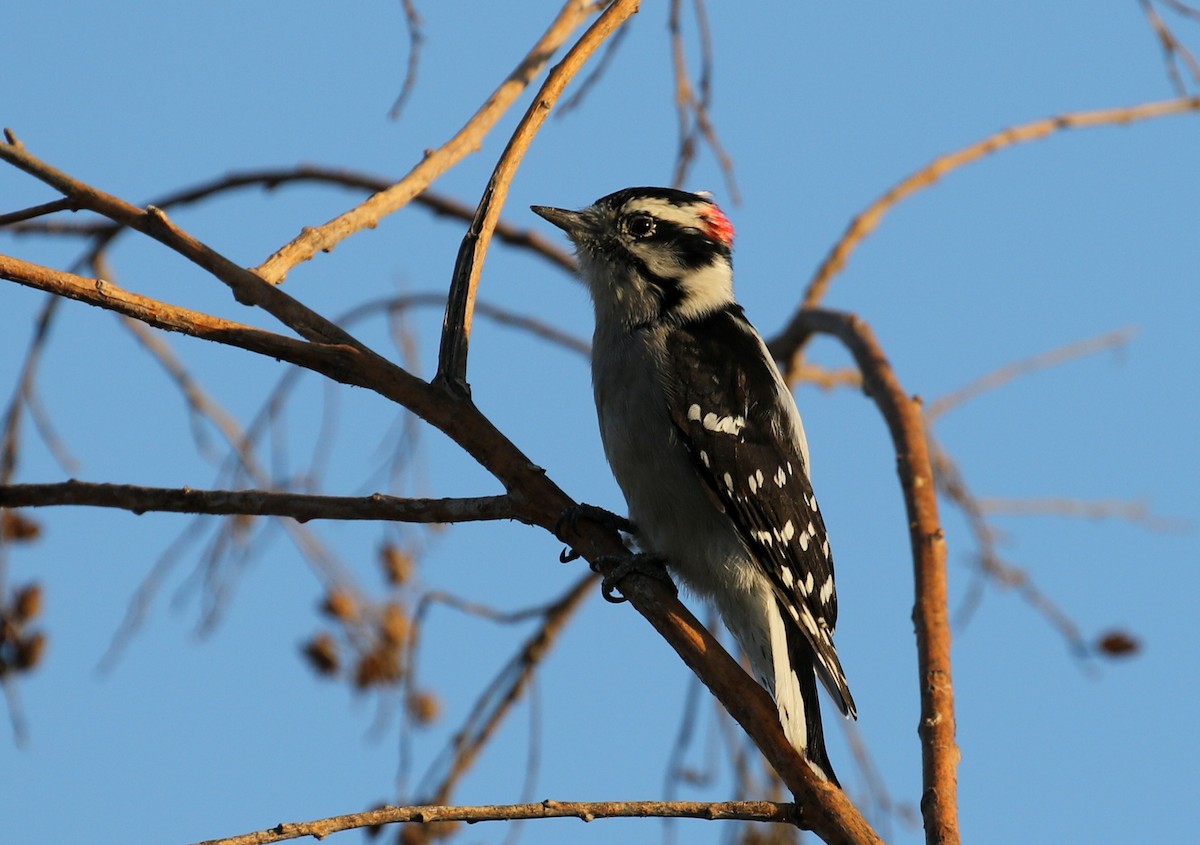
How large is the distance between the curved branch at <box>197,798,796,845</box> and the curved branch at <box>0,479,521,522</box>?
0.75 meters

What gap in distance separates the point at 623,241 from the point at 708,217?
42 centimetres

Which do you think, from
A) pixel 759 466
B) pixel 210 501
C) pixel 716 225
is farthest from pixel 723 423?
pixel 210 501

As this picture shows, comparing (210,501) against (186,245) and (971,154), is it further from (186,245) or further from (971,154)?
(971,154)

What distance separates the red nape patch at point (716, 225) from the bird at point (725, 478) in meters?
0.45

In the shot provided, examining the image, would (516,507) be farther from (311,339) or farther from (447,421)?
(311,339)

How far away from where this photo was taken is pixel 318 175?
17.3ft

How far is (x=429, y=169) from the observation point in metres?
3.72

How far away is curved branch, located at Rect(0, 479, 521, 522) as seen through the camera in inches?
117

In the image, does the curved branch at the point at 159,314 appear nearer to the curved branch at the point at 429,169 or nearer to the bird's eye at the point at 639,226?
the curved branch at the point at 429,169

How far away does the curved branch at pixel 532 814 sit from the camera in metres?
2.40

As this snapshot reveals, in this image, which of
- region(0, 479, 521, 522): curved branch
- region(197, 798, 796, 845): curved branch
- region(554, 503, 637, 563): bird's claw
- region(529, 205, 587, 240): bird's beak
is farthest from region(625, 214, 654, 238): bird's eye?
region(197, 798, 796, 845): curved branch

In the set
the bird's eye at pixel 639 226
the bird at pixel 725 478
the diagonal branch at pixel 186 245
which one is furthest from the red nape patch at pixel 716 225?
the diagonal branch at pixel 186 245

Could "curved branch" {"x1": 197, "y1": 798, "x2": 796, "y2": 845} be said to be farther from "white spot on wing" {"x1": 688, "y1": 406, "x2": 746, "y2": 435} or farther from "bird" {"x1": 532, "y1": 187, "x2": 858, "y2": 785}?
"white spot on wing" {"x1": 688, "y1": 406, "x2": 746, "y2": 435}

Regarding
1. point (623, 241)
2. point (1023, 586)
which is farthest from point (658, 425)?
point (1023, 586)
